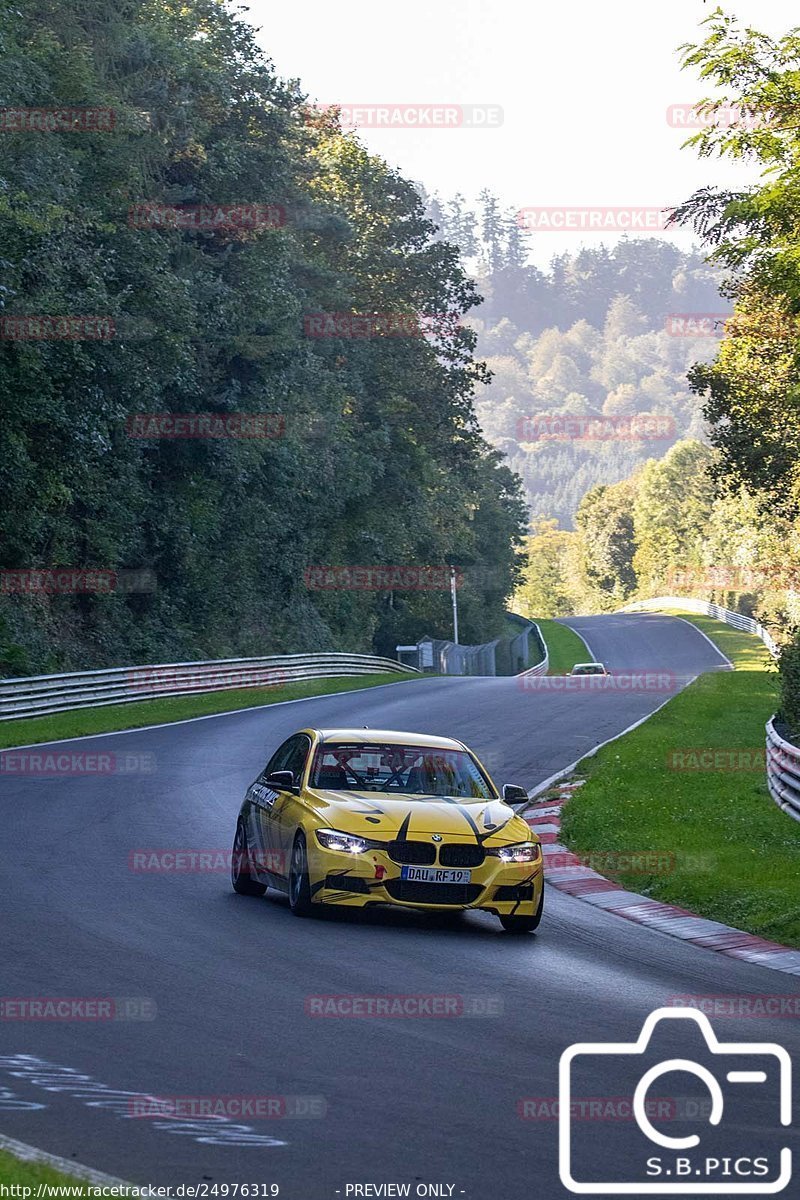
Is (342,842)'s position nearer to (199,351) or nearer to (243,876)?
(243,876)

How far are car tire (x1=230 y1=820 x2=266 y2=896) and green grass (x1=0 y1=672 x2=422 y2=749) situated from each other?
14.0 metres

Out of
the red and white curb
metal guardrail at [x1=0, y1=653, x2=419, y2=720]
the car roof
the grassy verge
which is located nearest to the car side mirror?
the car roof

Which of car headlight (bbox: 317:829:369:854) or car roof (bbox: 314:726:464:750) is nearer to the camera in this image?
car headlight (bbox: 317:829:369:854)

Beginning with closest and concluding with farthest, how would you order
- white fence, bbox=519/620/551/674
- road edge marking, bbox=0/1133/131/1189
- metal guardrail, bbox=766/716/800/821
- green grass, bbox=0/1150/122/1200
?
green grass, bbox=0/1150/122/1200
road edge marking, bbox=0/1133/131/1189
metal guardrail, bbox=766/716/800/821
white fence, bbox=519/620/551/674

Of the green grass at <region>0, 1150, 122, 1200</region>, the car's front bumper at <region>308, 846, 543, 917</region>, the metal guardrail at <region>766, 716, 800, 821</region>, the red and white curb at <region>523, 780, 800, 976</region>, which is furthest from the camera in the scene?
the metal guardrail at <region>766, 716, 800, 821</region>

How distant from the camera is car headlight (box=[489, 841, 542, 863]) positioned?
477 inches

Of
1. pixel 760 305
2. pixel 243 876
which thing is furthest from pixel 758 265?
pixel 243 876

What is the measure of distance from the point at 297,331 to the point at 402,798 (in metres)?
41.9

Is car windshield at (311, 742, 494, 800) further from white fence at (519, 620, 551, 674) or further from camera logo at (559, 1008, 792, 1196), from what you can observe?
white fence at (519, 620, 551, 674)

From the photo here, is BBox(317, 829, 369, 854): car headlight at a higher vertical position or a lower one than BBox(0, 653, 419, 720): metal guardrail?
higher

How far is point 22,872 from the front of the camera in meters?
13.8

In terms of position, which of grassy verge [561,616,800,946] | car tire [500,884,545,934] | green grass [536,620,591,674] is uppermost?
car tire [500,884,545,934]

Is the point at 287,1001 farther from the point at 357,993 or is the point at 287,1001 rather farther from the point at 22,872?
the point at 22,872

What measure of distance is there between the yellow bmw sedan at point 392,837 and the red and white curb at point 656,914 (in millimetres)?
1330
